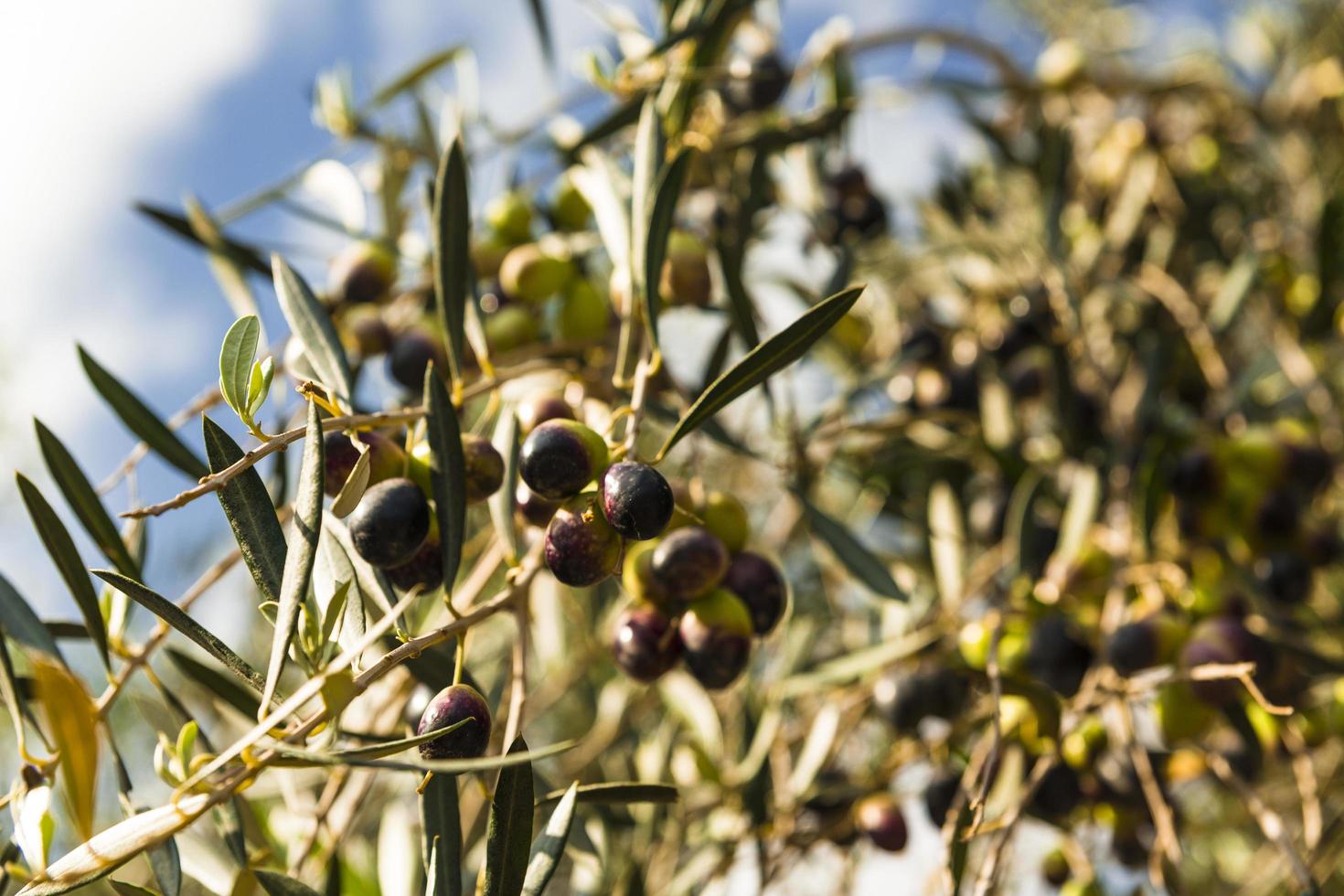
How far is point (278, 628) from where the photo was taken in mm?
655

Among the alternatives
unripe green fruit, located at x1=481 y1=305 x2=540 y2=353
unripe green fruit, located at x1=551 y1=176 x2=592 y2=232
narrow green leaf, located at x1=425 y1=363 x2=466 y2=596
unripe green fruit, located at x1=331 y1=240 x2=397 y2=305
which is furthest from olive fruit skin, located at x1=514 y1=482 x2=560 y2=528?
unripe green fruit, located at x1=551 y1=176 x2=592 y2=232

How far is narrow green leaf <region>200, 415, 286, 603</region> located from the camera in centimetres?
72

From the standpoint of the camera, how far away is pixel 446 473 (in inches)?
30.5

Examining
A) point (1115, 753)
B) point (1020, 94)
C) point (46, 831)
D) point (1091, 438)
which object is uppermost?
point (46, 831)

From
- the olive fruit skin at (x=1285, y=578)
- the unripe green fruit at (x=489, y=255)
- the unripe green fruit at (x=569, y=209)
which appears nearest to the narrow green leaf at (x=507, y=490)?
the unripe green fruit at (x=489, y=255)

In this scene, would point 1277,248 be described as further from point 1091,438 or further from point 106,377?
point 106,377

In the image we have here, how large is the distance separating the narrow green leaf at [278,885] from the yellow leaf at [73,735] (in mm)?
187

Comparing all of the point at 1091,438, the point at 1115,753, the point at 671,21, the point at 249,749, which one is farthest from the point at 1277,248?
the point at 249,749

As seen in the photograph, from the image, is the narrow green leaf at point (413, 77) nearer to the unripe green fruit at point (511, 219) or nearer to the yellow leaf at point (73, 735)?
the unripe green fruit at point (511, 219)

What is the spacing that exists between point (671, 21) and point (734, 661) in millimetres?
781

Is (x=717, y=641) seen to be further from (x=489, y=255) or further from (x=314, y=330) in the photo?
(x=489, y=255)

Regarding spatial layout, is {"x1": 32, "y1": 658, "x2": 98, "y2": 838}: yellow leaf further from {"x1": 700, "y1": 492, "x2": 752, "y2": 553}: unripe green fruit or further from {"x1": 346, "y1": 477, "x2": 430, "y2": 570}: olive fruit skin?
{"x1": 700, "y1": 492, "x2": 752, "y2": 553}: unripe green fruit

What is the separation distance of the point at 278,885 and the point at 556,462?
Answer: 355mm

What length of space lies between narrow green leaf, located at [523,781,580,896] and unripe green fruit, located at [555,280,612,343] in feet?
2.38
